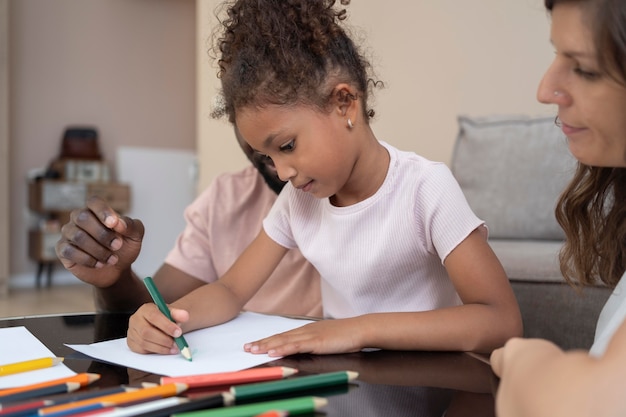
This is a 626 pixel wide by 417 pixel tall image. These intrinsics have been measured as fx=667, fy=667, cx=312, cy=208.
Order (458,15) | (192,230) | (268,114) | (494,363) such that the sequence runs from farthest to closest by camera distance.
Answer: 1. (458,15)
2. (192,230)
3. (268,114)
4. (494,363)

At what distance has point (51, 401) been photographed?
547 millimetres

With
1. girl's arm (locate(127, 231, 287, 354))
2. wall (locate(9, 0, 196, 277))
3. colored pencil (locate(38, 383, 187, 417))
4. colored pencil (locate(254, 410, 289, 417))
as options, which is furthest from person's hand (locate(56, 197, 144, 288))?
wall (locate(9, 0, 196, 277))

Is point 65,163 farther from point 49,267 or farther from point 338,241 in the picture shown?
point 338,241

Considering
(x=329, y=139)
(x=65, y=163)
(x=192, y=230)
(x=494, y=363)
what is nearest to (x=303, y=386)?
(x=494, y=363)

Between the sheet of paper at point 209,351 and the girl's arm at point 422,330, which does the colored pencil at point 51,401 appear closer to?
the sheet of paper at point 209,351

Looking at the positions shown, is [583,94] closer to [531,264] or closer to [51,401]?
[51,401]

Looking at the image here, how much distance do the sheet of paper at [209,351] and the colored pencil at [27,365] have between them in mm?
59

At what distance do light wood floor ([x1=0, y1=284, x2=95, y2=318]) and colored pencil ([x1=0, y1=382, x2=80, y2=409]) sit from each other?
331 centimetres

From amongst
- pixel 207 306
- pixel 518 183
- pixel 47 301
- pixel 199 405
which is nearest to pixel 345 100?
pixel 207 306

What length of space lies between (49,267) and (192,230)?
3780mm

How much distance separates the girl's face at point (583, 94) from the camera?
0.63m

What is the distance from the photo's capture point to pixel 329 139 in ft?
3.19

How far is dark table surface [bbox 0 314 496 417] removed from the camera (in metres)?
0.57

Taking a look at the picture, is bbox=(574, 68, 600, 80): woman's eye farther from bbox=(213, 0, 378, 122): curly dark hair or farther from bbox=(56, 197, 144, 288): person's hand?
bbox=(56, 197, 144, 288): person's hand
